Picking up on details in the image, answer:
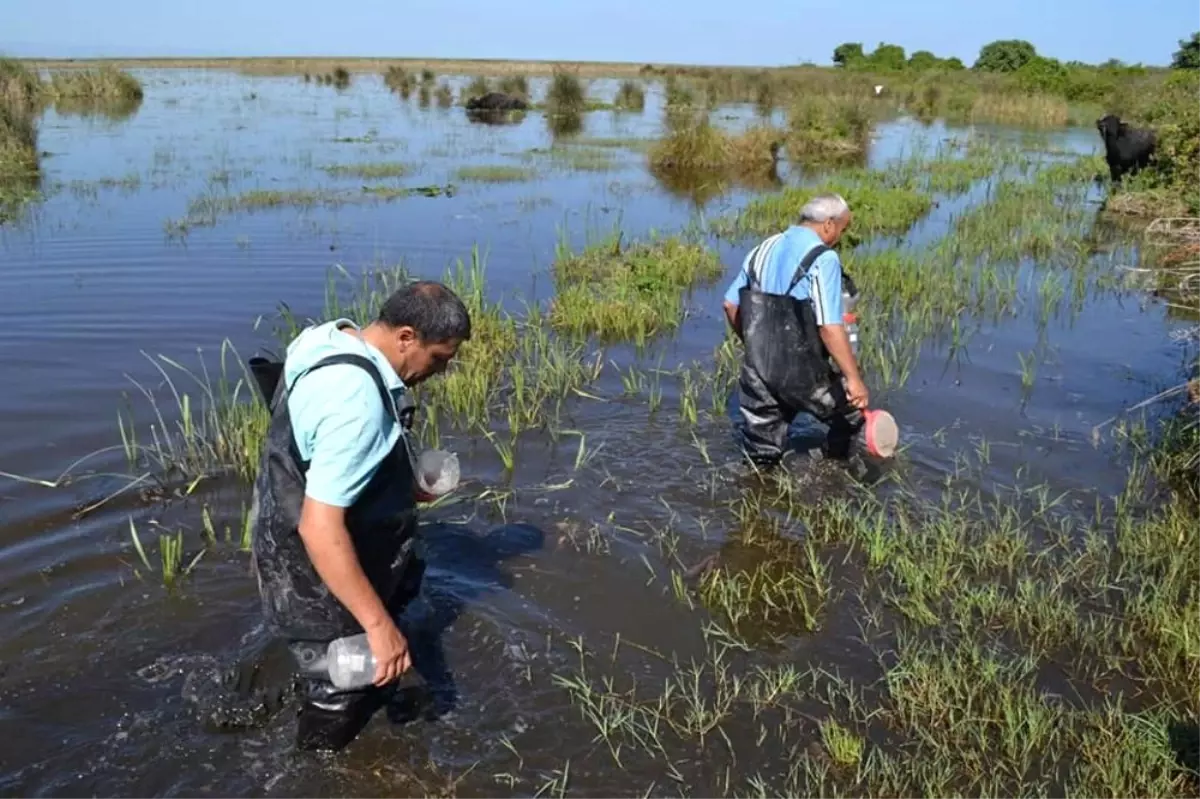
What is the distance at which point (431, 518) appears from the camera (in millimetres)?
5258

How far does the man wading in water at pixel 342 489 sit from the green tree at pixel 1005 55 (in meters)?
63.2

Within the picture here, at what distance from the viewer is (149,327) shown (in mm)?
8375

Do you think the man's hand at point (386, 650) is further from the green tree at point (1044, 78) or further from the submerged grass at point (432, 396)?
the green tree at point (1044, 78)

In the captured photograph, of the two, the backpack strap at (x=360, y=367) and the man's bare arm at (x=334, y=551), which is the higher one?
the backpack strap at (x=360, y=367)

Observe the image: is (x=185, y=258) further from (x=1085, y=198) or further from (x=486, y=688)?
(x=1085, y=198)

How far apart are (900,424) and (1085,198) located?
483 inches

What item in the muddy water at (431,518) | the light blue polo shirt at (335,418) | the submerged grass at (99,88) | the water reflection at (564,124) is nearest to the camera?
the light blue polo shirt at (335,418)

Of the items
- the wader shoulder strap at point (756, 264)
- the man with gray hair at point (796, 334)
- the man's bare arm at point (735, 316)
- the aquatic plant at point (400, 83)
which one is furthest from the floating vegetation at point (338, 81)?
the man with gray hair at point (796, 334)

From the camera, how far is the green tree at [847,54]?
68125mm

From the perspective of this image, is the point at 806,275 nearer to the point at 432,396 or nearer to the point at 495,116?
the point at 432,396

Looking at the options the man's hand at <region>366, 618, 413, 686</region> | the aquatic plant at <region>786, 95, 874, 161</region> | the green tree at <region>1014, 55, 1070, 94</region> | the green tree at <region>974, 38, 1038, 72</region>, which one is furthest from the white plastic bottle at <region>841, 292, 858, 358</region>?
the green tree at <region>974, 38, 1038, 72</region>

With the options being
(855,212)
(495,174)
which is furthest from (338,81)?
(855,212)

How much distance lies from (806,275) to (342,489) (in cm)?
316

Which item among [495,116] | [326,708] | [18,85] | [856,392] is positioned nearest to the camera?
[326,708]
